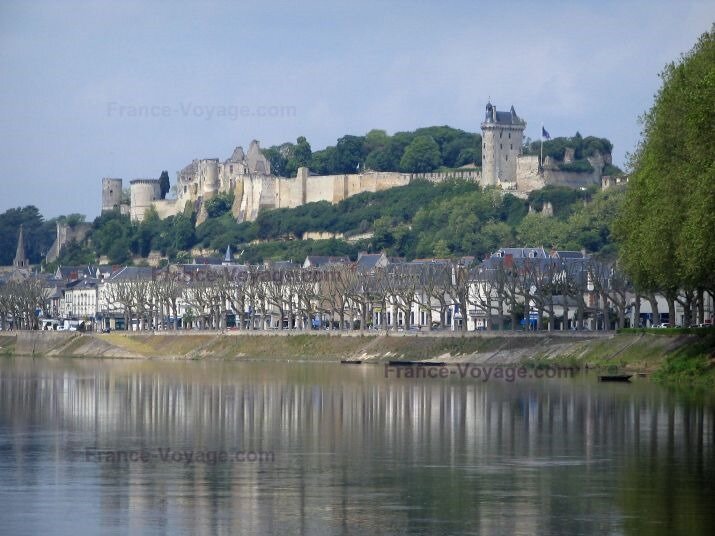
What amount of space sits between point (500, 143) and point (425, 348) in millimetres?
75082

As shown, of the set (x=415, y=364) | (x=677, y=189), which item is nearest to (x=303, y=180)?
(x=415, y=364)

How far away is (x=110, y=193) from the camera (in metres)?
193

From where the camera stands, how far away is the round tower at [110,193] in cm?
19200

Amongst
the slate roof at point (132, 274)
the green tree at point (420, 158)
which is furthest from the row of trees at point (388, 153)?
the slate roof at point (132, 274)

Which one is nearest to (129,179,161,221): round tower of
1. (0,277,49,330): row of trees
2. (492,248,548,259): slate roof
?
(0,277,49,330): row of trees

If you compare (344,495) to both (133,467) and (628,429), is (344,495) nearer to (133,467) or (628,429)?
(133,467)

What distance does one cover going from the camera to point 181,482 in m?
26.9

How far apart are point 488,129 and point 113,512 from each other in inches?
4933

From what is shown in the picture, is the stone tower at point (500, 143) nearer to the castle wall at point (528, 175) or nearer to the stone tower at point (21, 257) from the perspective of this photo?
the castle wall at point (528, 175)

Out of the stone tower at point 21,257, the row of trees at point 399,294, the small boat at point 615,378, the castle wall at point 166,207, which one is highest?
the castle wall at point 166,207

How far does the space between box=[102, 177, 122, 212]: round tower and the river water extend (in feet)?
468

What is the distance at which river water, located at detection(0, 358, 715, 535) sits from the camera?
2339cm

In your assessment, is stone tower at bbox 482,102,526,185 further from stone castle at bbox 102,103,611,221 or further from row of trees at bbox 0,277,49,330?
row of trees at bbox 0,277,49,330

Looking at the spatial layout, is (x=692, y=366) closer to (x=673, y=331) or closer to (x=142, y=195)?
(x=673, y=331)
